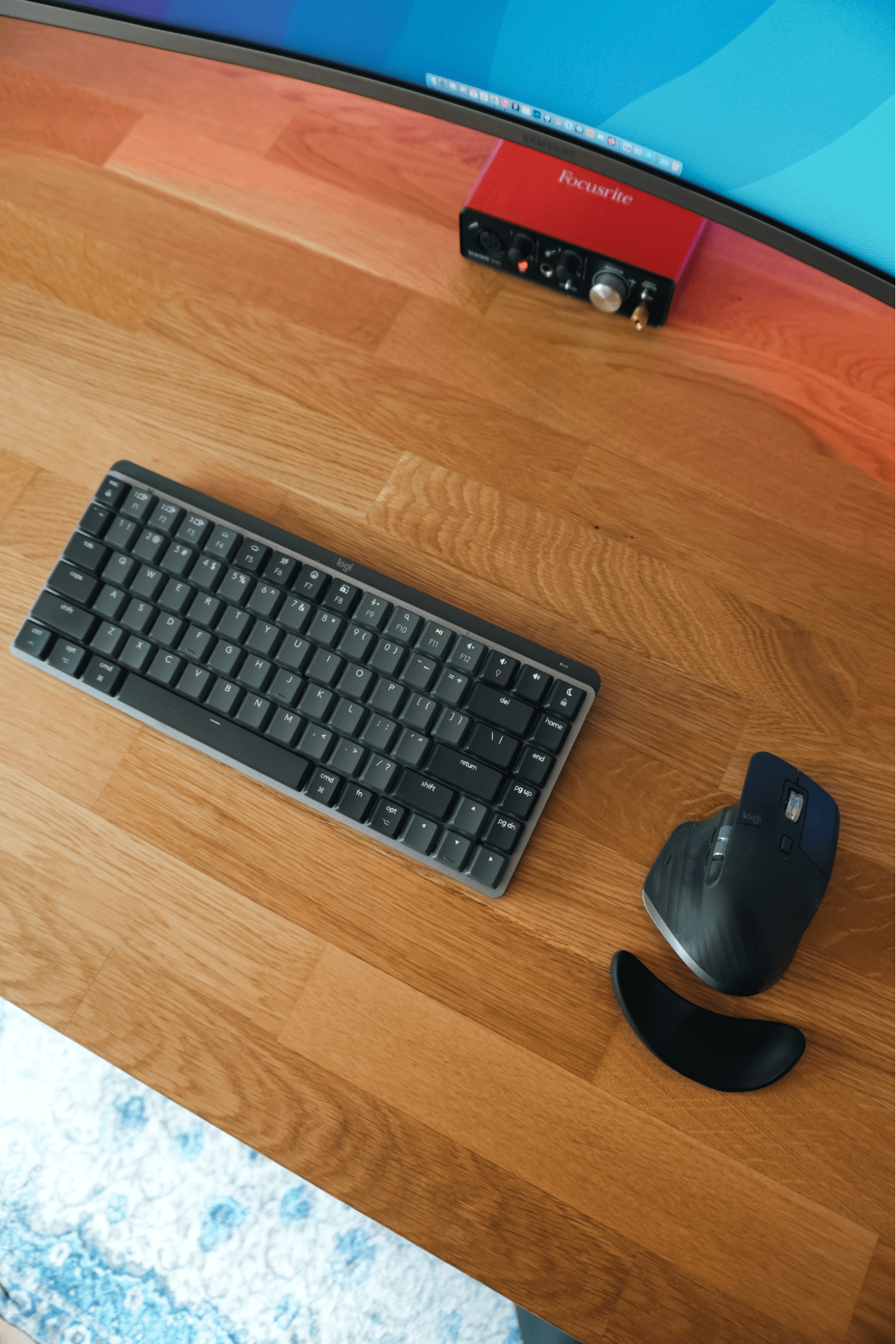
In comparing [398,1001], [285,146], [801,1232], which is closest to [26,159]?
[285,146]

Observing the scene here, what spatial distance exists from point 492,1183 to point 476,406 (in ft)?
2.17

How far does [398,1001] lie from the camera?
28.5 inches

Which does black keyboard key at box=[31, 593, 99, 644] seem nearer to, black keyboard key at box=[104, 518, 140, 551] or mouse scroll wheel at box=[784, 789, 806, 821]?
black keyboard key at box=[104, 518, 140, 551]

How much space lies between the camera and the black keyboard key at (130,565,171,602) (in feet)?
2.55

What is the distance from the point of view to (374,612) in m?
0.75

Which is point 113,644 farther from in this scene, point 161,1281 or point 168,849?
point 161,1281

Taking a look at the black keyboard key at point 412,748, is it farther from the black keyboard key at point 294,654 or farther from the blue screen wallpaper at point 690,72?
the blue screen wallpaper at point 690,72

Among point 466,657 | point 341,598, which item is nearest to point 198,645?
point 341,598

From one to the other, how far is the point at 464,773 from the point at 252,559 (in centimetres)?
26

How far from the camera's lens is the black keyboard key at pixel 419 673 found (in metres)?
0.74

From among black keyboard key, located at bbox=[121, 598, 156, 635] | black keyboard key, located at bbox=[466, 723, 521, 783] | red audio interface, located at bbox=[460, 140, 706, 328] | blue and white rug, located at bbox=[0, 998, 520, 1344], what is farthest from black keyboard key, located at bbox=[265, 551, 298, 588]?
Answer: blue and white rug, located at bbox=[0, 998, 520, 1344]

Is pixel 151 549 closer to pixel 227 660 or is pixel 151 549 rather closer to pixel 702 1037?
pixel 227 660

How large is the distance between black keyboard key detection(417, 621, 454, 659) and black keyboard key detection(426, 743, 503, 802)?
8 centimetres

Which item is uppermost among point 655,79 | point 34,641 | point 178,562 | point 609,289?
point 655,79
